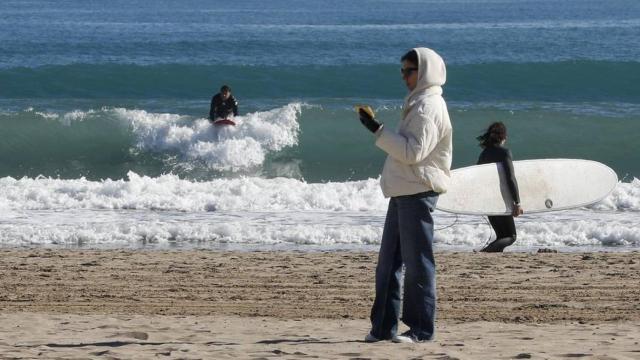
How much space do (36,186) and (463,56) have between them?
2138cm

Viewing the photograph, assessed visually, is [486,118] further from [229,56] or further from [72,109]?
[229,56]

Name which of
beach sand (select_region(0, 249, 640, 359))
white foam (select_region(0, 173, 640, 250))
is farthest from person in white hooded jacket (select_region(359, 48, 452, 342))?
white foam (select_region(0, 173, 640, 250))

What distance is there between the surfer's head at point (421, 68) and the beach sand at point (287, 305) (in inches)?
55.4

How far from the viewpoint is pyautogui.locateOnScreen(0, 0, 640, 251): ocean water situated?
40.9ft

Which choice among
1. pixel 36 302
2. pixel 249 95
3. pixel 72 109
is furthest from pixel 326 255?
pixel 249 95

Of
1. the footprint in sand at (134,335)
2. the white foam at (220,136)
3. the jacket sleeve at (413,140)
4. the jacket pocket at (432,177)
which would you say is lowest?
the footprint in sand at (134,335)

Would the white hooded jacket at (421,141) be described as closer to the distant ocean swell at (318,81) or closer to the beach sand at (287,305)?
the beach sand at (287,305)

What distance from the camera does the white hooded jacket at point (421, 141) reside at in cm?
575

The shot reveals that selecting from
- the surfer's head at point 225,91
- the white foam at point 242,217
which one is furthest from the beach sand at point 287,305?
the surfer's head at point 225,91

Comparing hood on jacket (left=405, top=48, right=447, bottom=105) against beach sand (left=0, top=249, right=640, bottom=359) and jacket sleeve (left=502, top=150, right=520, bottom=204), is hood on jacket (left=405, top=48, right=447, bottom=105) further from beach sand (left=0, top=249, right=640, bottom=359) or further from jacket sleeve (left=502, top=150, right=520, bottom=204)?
jacket sleeve (left=502, top=150, right=520, bottom=204)

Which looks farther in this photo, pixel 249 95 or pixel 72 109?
pixel 249 95

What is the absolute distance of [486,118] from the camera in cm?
2333

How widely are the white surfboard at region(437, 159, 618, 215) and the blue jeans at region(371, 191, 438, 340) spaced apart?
142 inches

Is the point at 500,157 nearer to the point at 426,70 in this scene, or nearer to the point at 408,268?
the point at 408,268
